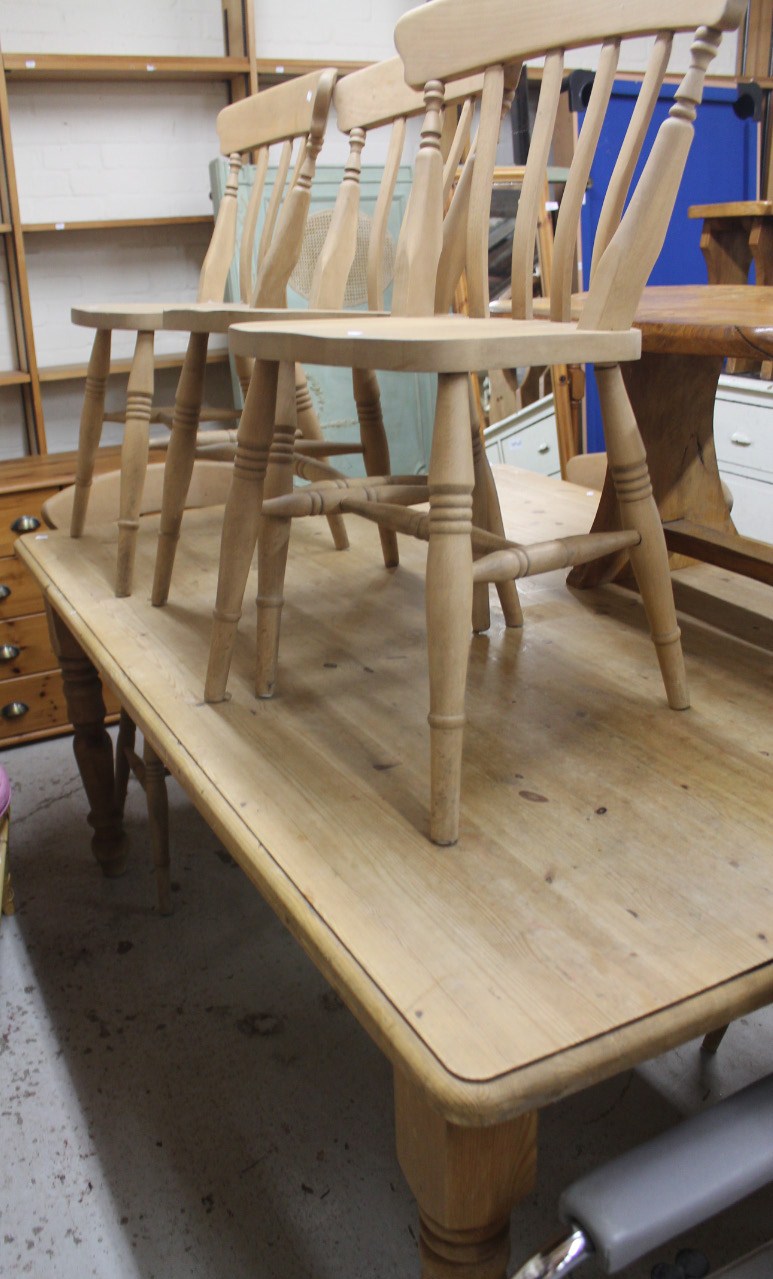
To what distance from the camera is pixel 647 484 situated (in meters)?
1.21

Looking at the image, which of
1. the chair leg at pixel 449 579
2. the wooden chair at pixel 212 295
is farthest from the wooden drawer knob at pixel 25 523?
the chair leg at pixel 449 579

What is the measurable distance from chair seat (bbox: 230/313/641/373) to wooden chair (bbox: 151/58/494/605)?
0.40 meters

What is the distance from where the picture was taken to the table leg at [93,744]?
2.06 m

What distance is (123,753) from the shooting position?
215cm

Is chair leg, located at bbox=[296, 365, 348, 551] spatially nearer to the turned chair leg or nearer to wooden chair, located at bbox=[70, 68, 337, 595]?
wooden chair, located at bbox=[70, 68, 337, 595]

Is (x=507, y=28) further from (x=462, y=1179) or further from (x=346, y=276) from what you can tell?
(x=462, y=1179)

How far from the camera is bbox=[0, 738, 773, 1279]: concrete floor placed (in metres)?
1.40

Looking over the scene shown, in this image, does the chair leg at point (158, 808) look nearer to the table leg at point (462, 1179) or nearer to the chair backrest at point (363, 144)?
the chair backrest at point (363, 144)

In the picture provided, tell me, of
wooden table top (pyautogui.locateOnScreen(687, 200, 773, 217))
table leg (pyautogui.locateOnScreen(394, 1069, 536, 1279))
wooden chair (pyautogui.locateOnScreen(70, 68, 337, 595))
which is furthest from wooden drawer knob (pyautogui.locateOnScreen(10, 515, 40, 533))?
table leg (pyautogui.locateOnScreen(394, 1069, 536, 1279))

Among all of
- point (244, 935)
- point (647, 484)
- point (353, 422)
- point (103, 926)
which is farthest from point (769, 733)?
point (353, 422)

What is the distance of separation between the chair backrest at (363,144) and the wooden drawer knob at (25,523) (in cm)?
131

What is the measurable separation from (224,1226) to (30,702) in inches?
69.6

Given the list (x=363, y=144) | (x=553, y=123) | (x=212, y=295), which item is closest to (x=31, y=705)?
(x=212, y=295)

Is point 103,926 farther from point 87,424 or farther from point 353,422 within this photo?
point 353,422
